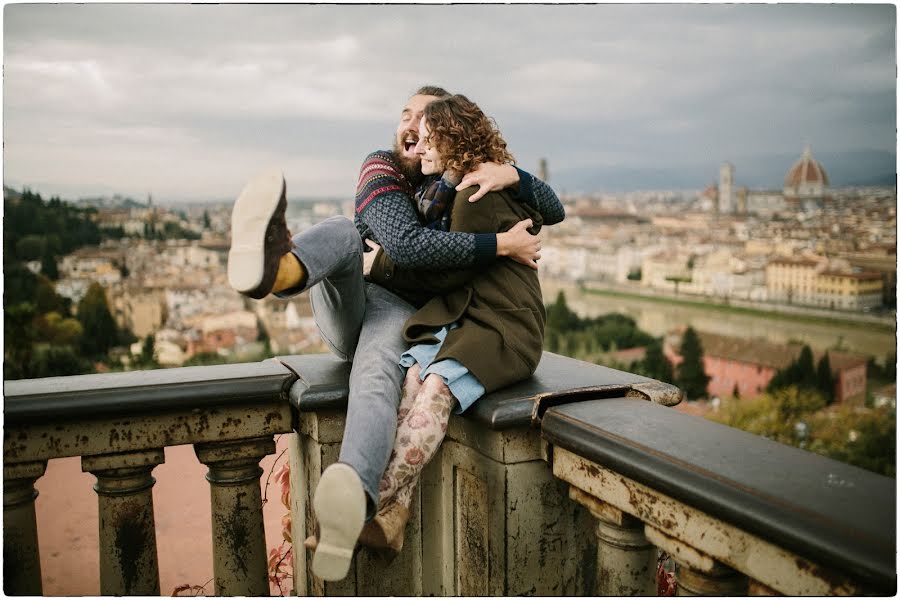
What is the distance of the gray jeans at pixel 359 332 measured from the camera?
1.22 meters

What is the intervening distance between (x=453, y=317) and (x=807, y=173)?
159ft

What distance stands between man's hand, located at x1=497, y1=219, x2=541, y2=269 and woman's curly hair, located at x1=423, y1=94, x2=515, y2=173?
162 millimetres

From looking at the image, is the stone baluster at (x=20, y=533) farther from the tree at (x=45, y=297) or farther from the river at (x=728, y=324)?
the river at (x=728, y=324)

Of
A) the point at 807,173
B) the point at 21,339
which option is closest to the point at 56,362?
the point at 21,339

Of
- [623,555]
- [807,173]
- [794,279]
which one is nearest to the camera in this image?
[623,555]

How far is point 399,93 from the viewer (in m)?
27.7

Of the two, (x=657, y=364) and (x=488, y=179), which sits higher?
(x=488, y=179)

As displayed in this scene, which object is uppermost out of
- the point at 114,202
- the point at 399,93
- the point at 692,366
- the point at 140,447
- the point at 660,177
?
the point at 660,177

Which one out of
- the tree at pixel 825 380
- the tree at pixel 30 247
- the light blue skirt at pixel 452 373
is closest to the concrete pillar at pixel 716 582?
the light blue skirt at pixel 452 373

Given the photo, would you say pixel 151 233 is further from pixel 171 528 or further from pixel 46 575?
pixel 46 575

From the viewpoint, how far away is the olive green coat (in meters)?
1.35

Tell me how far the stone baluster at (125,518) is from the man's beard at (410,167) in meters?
0.72

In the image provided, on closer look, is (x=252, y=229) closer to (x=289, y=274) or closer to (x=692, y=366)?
(x=289, y=274)

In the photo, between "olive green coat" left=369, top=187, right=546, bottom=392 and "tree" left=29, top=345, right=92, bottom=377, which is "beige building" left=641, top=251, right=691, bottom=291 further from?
"olive green coat" left=369, top=187, right=546, bottom=392
